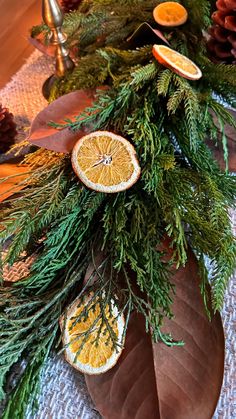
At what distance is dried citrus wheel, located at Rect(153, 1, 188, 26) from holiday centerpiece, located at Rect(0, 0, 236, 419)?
0.03 meters

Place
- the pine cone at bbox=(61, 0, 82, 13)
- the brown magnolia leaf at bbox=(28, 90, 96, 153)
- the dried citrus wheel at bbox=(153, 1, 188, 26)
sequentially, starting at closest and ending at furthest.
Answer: the brown magnolia leaf at bbox=(28, 90, 96, 153) → the dried citrus wheel at bbox=(153, 1, 188, 26) → the pine cone at bbox=(61, 0, 82, 13)

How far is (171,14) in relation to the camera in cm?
70

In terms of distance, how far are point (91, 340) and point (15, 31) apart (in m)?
0.91

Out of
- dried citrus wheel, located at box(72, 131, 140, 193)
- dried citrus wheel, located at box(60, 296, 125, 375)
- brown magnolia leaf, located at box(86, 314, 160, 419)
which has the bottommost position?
brown magnolia leaf, located at box(86, 314, 160, 419)

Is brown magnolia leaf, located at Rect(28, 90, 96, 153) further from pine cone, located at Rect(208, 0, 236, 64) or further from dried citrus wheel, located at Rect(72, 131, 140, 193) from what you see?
pine cone, located at Rect(208, 0, 236, 64)

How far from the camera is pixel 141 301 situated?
47 cm

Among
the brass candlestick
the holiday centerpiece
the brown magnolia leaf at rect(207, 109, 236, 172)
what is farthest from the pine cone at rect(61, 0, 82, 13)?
the brown magnolia leaf at rect(207, 109, 236, 172)

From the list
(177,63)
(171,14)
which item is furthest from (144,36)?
(177,63)

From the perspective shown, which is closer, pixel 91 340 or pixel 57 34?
pixel 91 340

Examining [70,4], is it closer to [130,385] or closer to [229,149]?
[229,149]

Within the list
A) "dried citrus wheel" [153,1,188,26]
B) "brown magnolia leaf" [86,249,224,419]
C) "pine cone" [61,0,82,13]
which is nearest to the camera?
"brown magnolia leaf" [86,249,224,419]

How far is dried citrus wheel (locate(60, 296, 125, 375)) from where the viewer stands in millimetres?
460

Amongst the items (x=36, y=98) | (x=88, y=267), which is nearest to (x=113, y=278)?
(x=88, y=267)

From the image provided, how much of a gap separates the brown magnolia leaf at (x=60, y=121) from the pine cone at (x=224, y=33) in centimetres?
24
